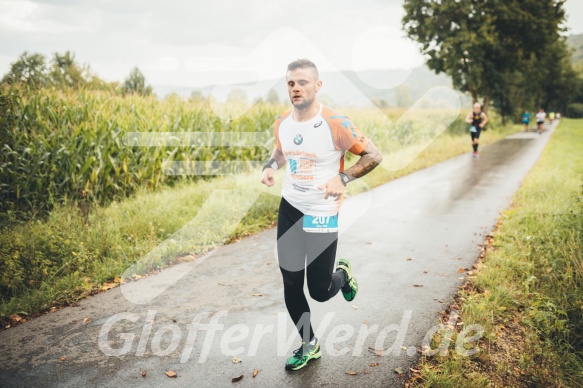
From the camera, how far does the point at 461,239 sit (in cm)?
648

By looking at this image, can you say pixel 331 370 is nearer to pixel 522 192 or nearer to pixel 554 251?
pixel 554 251

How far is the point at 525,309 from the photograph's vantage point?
4.07 metres

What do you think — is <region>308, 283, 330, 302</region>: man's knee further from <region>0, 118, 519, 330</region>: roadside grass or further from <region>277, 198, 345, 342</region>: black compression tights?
<region>0, 118, 519, 330</region>: roadside grass

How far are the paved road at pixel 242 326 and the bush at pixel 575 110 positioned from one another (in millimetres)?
97996

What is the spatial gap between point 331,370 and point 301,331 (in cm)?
39

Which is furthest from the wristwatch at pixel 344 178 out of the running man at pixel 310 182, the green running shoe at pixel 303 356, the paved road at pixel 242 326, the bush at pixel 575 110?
the bush at pixel 575 110

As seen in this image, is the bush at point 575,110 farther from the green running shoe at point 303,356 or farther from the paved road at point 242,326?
the green running shoe at point 303,356

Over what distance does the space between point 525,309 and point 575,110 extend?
102m

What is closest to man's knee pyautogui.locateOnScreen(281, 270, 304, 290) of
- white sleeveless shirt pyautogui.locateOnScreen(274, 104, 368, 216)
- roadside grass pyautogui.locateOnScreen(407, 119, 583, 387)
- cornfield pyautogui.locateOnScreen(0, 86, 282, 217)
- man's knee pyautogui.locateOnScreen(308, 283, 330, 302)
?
man's knee pyautogui.locateOnScreen(308, 283, 330, 302)

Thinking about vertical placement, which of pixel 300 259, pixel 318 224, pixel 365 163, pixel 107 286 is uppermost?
pixel 365 163

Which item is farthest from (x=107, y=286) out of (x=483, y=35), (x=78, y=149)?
(x=483, y=35)

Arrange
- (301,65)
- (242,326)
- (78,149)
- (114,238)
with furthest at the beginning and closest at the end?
1. (78,149)
2. (114,238)
3. (242,326)
4. (301,65)

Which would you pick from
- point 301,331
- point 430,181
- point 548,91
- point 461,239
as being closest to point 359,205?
point 461,239

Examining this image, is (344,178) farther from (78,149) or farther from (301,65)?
(78,149)
